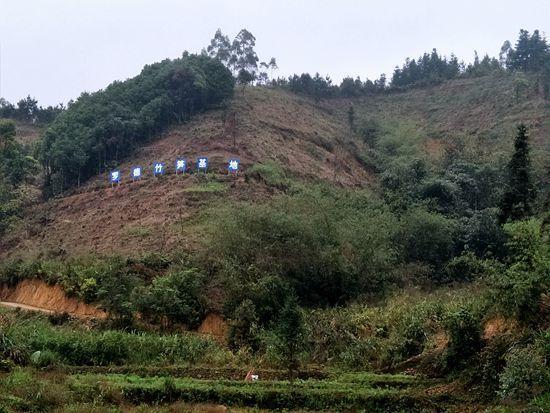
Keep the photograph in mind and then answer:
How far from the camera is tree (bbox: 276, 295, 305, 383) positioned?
15.1 metres

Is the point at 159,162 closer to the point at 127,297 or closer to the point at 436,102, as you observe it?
the point at 127,297

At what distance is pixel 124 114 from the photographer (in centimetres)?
4381

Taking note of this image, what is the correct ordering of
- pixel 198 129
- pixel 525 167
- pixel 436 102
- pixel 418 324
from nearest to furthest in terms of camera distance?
pixel 418 324
pixel 525 167
pixel 198 129
pixel 436 102

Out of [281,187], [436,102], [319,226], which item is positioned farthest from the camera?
[436,102]

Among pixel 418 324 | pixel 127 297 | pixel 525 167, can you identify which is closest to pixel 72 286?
pixel 127 297

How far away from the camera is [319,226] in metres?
23.1

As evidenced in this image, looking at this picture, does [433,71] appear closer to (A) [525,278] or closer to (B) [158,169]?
(B) [158,169]

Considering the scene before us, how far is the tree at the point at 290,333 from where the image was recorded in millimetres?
15094

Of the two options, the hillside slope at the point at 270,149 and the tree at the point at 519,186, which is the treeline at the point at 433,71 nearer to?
the hillside slope at the point at 270,149

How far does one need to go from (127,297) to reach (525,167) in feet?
56.6

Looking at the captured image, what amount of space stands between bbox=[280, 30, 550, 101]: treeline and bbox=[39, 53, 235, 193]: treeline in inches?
814

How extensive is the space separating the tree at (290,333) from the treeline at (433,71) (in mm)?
53832

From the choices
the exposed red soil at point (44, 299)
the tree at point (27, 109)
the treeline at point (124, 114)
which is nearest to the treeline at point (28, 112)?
the tree at point (27, 109)

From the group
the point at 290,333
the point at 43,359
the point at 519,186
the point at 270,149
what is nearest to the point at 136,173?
the point at 270,149
